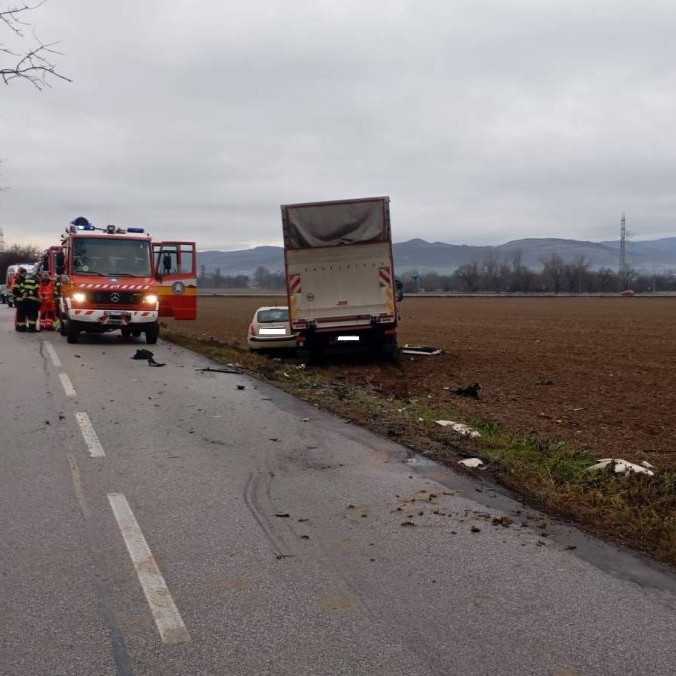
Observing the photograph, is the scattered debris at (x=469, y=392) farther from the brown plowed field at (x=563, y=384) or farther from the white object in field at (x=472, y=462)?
the white object in field at (x=472, y=462)

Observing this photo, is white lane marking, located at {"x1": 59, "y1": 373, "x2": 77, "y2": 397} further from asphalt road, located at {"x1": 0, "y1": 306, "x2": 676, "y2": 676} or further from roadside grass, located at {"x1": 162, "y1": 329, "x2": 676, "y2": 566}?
asphalt road, located at {"x1": 0, "y1": 306, "x2": 676, "y2": 676}

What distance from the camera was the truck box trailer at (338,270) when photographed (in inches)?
643

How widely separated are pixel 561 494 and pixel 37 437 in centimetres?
537

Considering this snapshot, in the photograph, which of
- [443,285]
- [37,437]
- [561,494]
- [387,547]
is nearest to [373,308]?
[37,437]

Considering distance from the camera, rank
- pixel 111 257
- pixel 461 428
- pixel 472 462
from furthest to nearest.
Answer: pixel 111 257, pixel 461 428, pixel 472 462

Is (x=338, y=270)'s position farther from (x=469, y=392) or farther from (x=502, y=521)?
(x=502, y=521)

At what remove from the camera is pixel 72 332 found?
20.1m

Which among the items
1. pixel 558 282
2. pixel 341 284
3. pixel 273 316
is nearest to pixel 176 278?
pixel 273 316

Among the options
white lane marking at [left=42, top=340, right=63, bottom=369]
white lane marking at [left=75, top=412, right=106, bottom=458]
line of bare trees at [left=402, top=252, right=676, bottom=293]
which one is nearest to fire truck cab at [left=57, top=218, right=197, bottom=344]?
white lane marking at [left=42, top=340, right=63, bottom=369]

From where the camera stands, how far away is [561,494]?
631 centimetres

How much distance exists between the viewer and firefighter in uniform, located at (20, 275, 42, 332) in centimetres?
2378

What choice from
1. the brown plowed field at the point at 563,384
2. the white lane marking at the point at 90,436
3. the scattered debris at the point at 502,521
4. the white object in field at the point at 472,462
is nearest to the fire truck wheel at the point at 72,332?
the brown plowed field at the point at 563,384

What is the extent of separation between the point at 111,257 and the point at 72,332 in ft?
7.14

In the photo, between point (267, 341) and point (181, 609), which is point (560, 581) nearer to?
point (181, 609)
